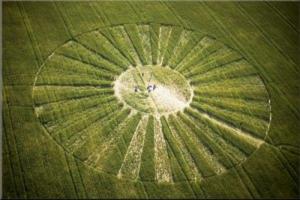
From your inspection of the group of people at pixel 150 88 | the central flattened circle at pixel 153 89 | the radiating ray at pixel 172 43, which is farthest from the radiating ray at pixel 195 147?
the radiating ray at pixel 172 43

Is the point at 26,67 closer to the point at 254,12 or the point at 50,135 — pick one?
the point at 50,135

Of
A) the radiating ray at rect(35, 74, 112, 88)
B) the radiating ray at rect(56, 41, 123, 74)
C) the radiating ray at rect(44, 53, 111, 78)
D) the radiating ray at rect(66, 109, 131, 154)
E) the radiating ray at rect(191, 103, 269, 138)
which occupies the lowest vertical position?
the radiating ray at rect(66, 109, 131, 154)

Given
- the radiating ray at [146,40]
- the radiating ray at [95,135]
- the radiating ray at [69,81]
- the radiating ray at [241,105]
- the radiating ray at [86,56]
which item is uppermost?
the radiating ray at [146,40]

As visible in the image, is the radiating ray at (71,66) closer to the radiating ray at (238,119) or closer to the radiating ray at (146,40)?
the radiating ray at (146,40)

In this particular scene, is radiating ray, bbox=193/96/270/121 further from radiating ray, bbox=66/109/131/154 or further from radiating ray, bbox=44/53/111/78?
radiating ray, bbox=44/53/111/78

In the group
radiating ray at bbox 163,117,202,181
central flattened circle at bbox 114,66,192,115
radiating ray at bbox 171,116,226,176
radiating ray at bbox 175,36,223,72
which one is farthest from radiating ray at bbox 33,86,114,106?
radiating ray at bbox 175,36,223,72

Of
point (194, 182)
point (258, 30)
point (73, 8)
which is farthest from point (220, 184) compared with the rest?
point (73, 8)

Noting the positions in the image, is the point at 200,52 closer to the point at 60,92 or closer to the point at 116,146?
the point at 116,146
